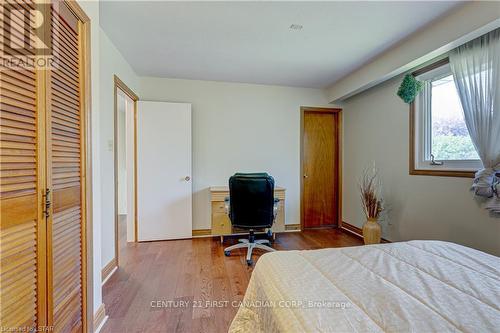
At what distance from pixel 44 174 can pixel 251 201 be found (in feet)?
6.27

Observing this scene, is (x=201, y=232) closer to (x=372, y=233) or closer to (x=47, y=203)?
(x=372, y=233)

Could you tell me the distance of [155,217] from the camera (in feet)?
10.9

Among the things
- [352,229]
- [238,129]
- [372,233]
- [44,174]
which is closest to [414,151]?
[372,233]

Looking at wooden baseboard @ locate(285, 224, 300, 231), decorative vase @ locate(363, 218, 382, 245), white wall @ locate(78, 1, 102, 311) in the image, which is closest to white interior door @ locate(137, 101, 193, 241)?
wooden baseboard @ locate(285, 224, 300, 231)

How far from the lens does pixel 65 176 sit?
124 cm

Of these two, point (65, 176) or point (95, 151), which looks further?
point (95, 151)

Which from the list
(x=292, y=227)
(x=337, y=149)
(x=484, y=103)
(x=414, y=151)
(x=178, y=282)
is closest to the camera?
(x=484, y=103)

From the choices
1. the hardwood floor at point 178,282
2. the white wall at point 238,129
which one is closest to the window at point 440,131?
the hardwood floor at point 178,282

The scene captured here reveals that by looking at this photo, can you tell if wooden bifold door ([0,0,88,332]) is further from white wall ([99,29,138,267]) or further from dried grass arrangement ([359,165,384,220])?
dried grass arrangement ([359,165,384,220])

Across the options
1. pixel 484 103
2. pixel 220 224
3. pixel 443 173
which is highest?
pixel 484 103

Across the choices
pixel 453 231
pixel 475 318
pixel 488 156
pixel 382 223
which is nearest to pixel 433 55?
pixel 488 156

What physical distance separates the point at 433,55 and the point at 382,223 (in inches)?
82.7

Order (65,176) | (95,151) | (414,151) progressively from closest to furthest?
(65,176), (95,151), (414,151)

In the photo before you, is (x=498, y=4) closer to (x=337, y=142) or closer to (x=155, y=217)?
(x=337, y=142)
